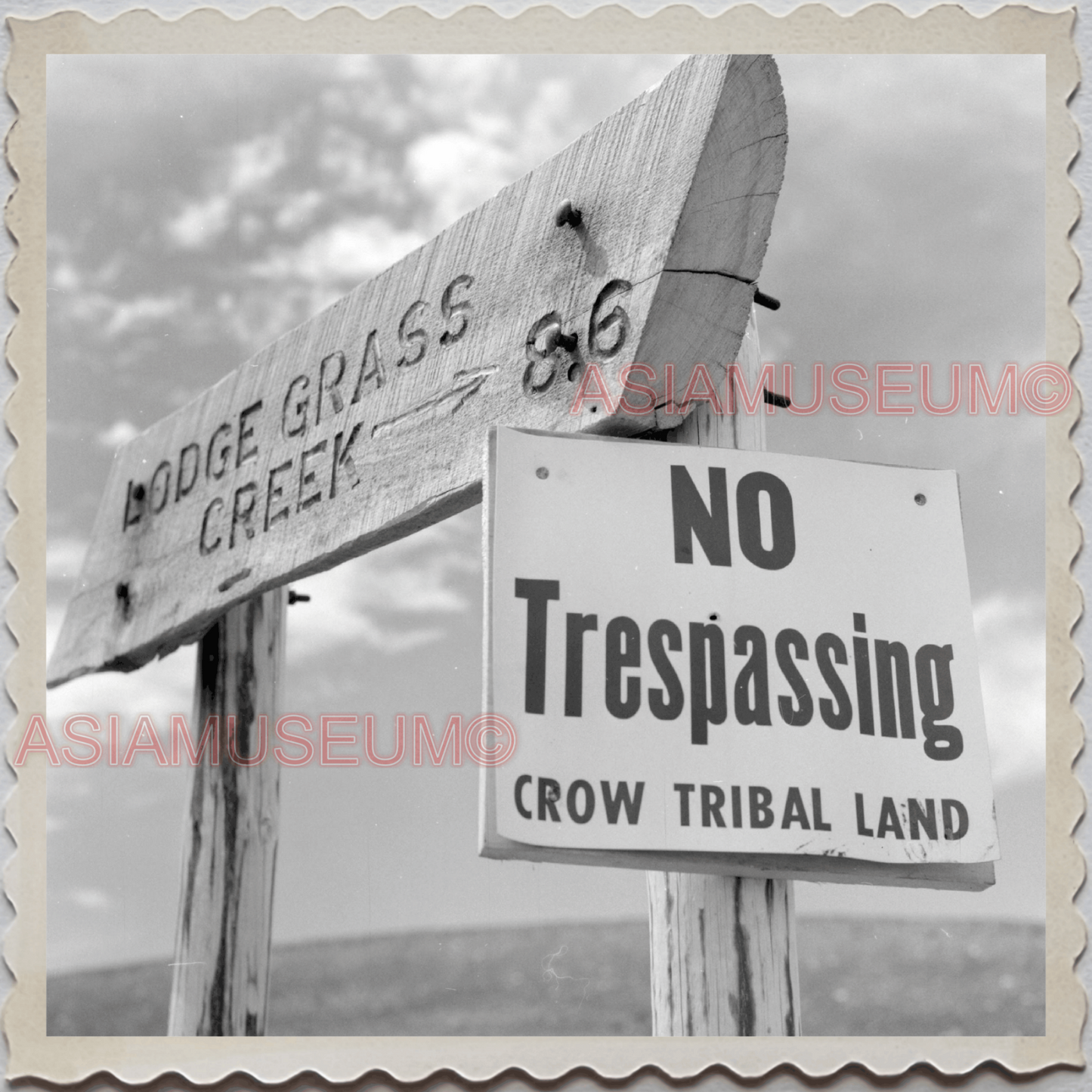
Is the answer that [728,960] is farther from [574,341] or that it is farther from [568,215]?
[568,215]

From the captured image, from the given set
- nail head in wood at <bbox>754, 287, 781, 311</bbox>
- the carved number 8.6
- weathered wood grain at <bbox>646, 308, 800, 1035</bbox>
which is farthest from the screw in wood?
weathered wood grain at <bbox>646, 308, 800, 1035</bbox>

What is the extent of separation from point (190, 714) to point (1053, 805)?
187cm

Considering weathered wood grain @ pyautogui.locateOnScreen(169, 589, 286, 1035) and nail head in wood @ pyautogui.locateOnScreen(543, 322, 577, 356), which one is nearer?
nail head in wood @ pyautogui.locateOnScreen(543, 322, 577, 356)

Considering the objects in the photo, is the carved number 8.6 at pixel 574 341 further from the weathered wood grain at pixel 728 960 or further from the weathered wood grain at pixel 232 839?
the weathered wood grain at pixel 232 839

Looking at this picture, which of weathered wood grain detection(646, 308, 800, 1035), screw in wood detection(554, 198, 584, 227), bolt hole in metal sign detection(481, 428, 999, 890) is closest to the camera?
bolt hole in metal sign detection(481, 428, 999, 890)

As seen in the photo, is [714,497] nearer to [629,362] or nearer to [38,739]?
[629,362]

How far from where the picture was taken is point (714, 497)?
179 centimetres

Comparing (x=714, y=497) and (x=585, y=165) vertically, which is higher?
(x=585, y=165)

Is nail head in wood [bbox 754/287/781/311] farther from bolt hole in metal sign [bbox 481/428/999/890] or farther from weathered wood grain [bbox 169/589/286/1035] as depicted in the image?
weathered wood grain [bbox 169/589/286/1035]

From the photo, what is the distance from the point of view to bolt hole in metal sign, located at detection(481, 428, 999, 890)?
1.63 metres

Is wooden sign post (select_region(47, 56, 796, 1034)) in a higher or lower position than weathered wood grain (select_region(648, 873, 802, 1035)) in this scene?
higher

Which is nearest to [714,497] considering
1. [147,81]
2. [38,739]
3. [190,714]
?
[38,739]

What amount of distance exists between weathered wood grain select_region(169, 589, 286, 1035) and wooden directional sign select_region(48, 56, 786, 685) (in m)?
0.18

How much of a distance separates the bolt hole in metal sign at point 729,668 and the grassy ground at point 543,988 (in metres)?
1.19
